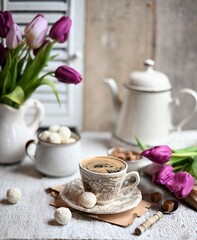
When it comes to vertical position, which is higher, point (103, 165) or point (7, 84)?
point (7, 84)

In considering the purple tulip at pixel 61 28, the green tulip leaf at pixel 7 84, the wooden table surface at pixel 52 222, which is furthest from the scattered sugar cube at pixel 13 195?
the purple tulip at pixel 61 28

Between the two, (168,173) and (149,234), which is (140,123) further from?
(149,234)

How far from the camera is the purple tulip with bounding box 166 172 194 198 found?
853 mm

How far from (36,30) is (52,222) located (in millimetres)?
413

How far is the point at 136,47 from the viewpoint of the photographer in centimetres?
130

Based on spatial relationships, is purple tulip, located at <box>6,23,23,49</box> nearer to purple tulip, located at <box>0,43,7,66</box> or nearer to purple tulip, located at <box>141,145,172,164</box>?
purple tulip, located at <box>0,43,7,66</box>

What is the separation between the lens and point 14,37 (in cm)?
92

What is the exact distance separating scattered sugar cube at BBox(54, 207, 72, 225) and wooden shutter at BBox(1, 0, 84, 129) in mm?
471

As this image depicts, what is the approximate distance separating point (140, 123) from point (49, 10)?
15.9 inches

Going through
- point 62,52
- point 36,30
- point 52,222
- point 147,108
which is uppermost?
point 36,30

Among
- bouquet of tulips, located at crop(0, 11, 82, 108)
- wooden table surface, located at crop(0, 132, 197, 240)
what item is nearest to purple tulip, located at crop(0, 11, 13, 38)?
bouquet of tulips, located at crop(0, 11, 82, 108)

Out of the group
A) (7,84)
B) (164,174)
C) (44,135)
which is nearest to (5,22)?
(7,84)

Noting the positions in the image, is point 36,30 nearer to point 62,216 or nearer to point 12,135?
point 12,135

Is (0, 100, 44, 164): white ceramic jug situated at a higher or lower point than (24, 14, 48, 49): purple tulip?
lower
